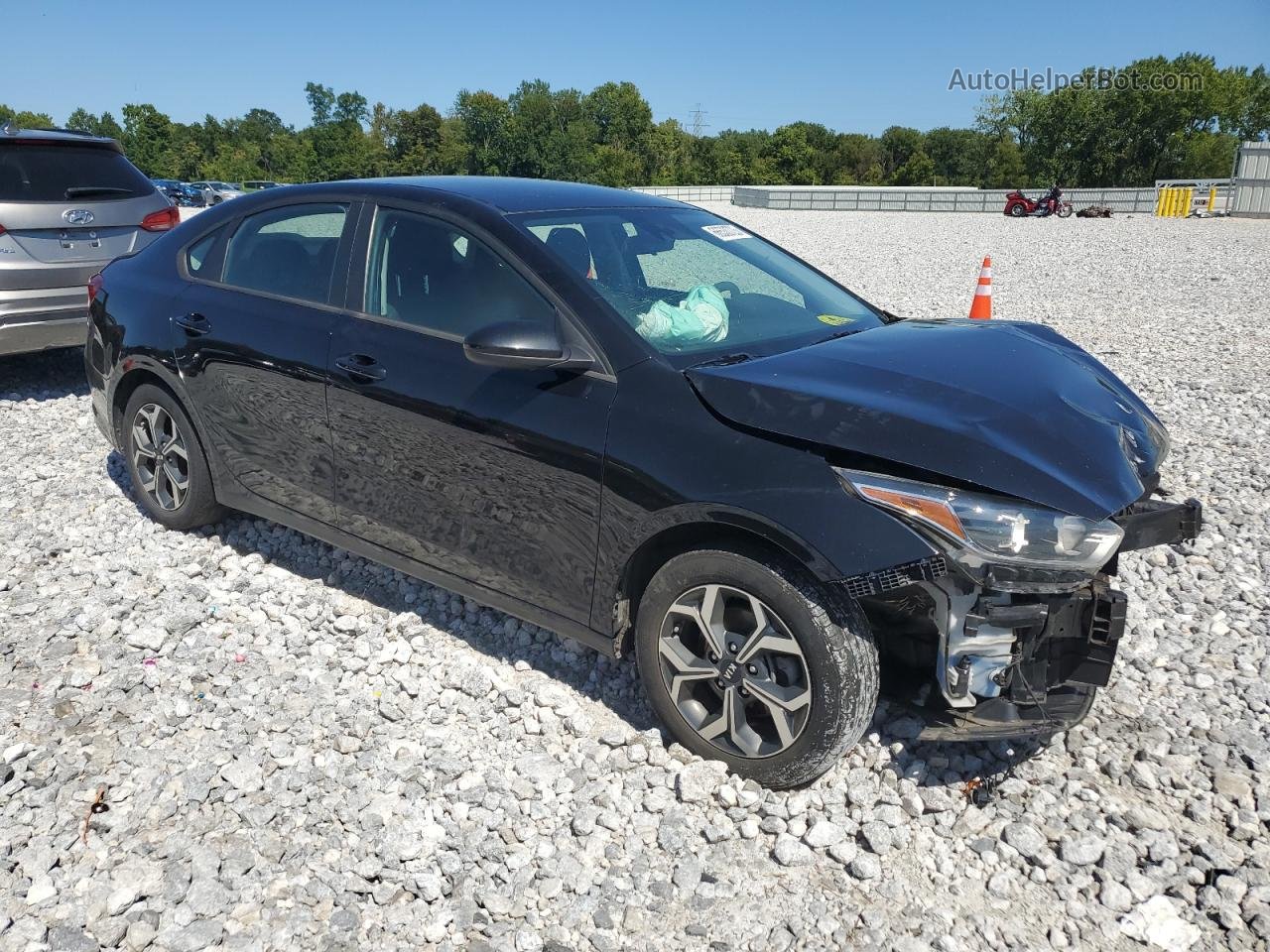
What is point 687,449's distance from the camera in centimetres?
293

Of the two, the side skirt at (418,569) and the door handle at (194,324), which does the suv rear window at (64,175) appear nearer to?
the door handle at (194,324)

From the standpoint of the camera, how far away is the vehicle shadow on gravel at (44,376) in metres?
7.73

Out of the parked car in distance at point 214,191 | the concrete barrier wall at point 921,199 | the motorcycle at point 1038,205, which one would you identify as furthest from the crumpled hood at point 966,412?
the parked car in distance at point 214,191

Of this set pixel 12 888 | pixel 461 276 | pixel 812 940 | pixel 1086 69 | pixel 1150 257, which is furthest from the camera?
pixel 1086 69

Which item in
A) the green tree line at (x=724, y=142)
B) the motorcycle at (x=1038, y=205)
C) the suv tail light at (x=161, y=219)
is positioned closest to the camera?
the suv tail light at (x=161, y=219)

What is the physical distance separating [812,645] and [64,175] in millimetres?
7132

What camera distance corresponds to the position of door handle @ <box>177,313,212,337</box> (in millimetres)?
4367

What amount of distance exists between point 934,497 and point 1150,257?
18.5 meters

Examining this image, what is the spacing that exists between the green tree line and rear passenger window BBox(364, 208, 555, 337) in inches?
2448

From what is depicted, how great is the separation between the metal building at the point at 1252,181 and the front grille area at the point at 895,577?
3385cm

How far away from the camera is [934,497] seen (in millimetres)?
2600

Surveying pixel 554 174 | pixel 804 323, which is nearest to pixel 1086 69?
pixel 554 174

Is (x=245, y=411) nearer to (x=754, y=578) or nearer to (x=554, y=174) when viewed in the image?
(x=754, y=578)

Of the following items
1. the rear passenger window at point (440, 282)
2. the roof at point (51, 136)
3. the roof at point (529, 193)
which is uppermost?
the roof at point (51, 136)
